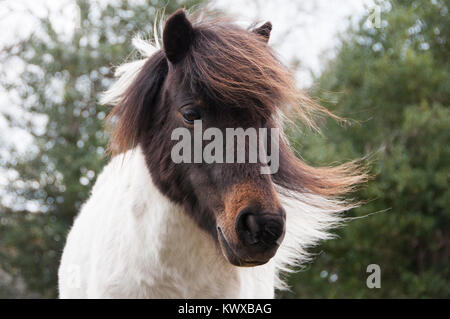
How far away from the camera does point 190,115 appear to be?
86.3 inches

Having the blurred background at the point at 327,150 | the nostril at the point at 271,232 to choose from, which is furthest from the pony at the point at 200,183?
the blurred background at the point at 327,150

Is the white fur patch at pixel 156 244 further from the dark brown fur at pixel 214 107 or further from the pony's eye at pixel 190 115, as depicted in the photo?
the pony's eye at pixel 190 115

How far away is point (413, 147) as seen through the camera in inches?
361

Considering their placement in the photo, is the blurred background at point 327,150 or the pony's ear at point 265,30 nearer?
the pony's ear at point 265,30

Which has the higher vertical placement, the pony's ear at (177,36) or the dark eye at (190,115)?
the pony's ear at (177,36)

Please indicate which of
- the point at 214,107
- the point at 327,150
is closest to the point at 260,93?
the point at 214,107

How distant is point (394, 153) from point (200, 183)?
7396 millimetres

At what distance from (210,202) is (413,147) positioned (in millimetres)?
8075

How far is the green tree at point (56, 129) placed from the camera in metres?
8.42

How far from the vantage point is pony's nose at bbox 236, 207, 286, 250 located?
183 centimetres

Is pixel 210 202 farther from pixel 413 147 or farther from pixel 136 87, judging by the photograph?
pixel 413 147

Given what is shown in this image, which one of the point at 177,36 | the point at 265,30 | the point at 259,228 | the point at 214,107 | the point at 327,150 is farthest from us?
the point at 327,150

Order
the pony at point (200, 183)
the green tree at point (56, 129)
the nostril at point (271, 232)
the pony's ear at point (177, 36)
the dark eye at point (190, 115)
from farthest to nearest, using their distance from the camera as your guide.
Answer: the green tree at point (56, 129) → the pony's ear at point (177, 36) → the dark eye at point (190, 115) → the pony at point (200, 183) → the nostril at point (271, 232)

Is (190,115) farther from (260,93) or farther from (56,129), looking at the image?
(56,129)
